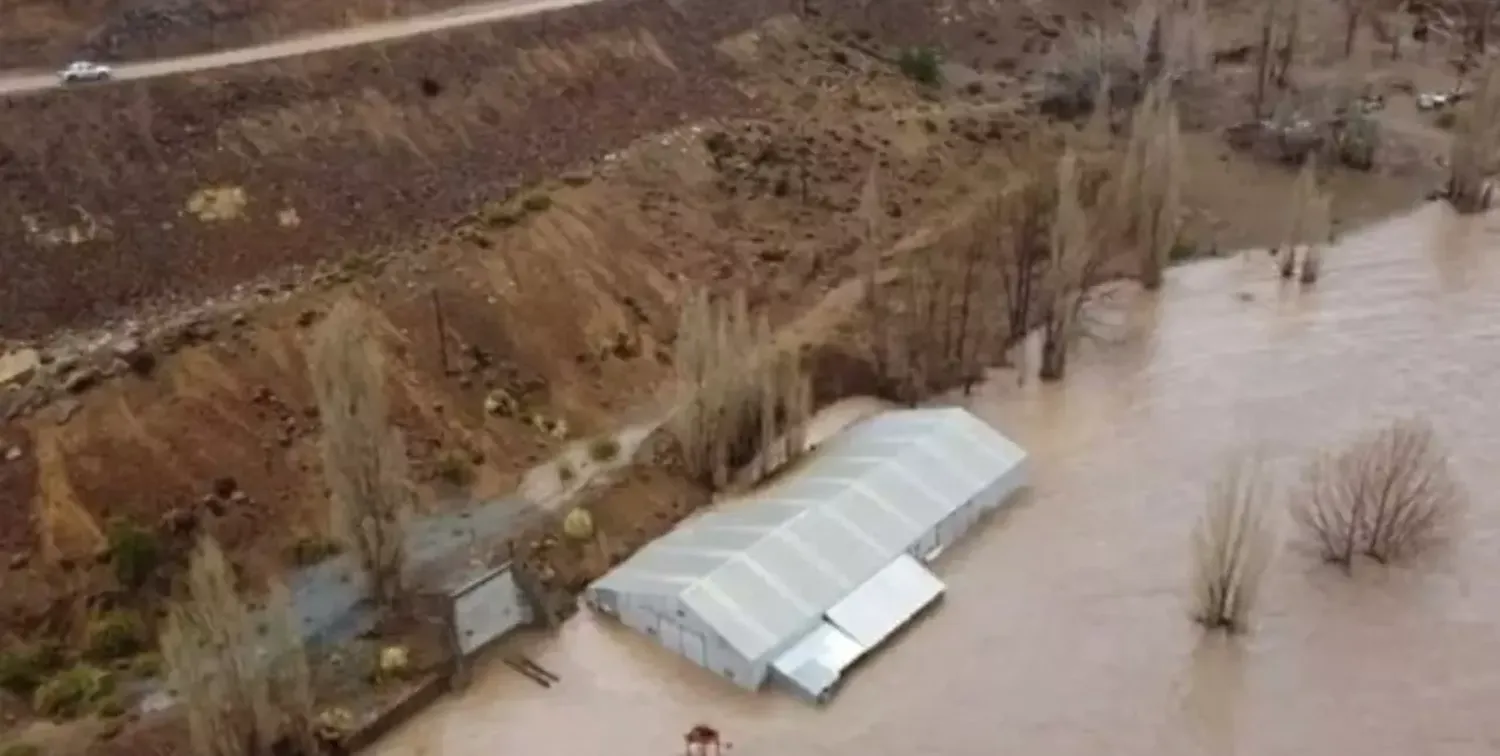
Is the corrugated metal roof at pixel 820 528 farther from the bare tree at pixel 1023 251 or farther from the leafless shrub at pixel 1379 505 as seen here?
the leafless shrub at pixel 1379 505

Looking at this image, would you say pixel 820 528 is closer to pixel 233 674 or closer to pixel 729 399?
pixel 729 399

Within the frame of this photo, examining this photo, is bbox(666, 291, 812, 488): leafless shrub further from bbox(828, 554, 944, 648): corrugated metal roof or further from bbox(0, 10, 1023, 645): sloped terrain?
bbox(828, 554, 944, 648): corrugated metal roof

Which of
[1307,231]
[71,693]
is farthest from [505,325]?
[1307,231]

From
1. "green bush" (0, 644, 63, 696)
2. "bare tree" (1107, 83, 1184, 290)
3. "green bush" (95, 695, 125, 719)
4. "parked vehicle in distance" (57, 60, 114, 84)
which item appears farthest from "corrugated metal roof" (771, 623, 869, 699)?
"parked vehicle in distance" (57, 60, 114, 84)

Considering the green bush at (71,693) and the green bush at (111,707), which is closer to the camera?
the green bush at (111,707)

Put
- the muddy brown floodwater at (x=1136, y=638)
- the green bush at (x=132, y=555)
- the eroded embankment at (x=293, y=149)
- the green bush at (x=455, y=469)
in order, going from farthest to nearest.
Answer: the eroded embankment at (x=293, y=149) < the green bush at (x=455, y=469) < the green bush at (x=132, y=555) < the muddy brown floodwater at (x=1136, y=638)

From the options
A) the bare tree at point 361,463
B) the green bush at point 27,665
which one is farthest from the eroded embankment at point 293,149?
the bare tree at point 361,463
